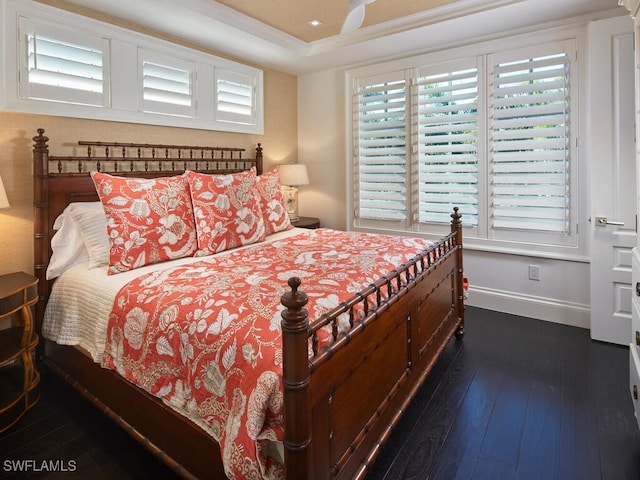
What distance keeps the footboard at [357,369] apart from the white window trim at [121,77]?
7.66 feet

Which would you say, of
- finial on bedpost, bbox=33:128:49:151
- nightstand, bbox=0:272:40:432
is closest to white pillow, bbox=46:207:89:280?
nightstand, bbox=0:272:40:432

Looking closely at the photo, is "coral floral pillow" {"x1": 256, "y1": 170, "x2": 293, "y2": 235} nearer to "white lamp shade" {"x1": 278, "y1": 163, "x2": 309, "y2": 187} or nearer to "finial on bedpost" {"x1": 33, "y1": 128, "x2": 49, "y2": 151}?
"white lamp shade" {"x1": 278, "y1": 163, "x2": 309, "y2": 187}

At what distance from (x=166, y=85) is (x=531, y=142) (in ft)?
9.95

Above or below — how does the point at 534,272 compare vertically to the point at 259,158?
below

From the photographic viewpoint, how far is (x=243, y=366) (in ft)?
4.37

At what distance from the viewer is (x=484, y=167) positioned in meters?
3.56

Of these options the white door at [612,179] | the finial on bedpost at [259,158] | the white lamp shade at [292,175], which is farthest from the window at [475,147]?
the finial on bedpost at [259,158]

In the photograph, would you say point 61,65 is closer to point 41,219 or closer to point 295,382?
point 41,219

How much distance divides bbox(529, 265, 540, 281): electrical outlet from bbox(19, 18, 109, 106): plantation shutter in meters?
3.66

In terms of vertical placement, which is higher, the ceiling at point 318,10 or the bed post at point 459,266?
the ceiling at point 318,10

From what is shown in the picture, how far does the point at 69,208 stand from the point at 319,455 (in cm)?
221

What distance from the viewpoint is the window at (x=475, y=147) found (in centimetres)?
321

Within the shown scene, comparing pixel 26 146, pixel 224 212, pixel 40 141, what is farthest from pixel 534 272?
pixel 26 146

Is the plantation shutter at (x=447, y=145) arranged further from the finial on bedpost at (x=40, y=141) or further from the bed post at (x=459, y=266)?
the finial on bedpost at (x=40, y=141)
